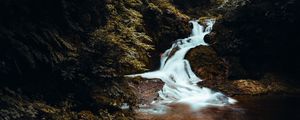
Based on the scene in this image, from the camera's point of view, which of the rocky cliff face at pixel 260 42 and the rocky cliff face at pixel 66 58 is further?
the rocky cliff face at pixel 260 42

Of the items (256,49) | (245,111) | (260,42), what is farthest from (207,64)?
(245,111)

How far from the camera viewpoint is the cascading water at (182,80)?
460 inches

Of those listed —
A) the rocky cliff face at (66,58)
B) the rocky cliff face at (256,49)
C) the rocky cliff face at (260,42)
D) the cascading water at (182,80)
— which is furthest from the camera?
the rocky cliff face at (260,42)

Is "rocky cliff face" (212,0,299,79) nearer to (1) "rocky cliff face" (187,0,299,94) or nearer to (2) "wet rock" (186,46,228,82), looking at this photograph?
(1) "rocky cliff face" (187,0,299,94)

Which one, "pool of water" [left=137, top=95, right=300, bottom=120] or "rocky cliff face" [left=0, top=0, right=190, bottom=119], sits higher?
"rocky cliff face" [left=0, top=0, right=190, bottom=119]

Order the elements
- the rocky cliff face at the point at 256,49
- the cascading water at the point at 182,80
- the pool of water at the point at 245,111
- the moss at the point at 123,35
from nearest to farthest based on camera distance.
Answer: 1. the moss at the point at 123,35
2. the pool of water at the point at 245,111
3. the cascading water at the point at 182,80
4. the rocky cliff face at the point at 256,49

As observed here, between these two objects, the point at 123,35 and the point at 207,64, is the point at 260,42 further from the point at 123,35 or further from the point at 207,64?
the point at 123,35

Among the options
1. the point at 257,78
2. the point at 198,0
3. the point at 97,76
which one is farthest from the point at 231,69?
the point at 97,76

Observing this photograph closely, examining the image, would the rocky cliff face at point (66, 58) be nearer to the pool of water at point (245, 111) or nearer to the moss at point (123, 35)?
the moss at point (123, 35)

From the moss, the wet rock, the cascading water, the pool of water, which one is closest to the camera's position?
the moss

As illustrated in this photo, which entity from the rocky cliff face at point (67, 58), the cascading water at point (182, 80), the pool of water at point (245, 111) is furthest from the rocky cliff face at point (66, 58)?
the cascading water at point (182, 80)

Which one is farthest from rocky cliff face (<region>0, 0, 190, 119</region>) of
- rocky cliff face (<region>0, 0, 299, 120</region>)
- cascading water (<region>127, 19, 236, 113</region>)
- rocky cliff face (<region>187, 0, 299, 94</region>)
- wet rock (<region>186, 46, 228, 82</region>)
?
rocky cliff face (<region>187, 0, 299, 94</region>)

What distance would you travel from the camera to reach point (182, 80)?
14094mm

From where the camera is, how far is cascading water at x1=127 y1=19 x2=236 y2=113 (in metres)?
11.7
